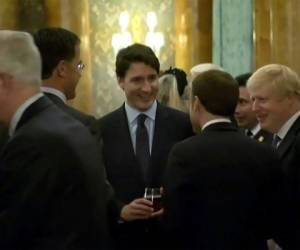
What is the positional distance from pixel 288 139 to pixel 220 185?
507 mm

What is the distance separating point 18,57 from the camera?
2.32 metres

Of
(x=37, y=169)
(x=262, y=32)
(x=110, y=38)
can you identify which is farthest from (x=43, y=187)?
(x=110, y=38)

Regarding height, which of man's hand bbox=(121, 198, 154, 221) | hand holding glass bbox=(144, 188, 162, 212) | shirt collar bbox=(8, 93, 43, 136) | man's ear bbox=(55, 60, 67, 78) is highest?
man's ear bbox=(55, 60, 67, 78)

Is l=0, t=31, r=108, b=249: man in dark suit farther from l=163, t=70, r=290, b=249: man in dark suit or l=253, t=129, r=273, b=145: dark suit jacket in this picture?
l=253, t=129, r=273, b=145: dark suit jacket

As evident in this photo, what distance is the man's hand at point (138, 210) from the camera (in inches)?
120

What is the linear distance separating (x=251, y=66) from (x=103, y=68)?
2.88 metres

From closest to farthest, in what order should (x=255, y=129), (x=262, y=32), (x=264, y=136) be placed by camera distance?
(x=264, y=136) < (x=255, y=129) < (x=262, y=32)

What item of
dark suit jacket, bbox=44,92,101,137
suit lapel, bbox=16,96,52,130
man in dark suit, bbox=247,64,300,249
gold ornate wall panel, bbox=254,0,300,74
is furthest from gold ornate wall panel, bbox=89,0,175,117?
suit lapel, bbox=16,96,52,130

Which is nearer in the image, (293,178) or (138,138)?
(293,178)

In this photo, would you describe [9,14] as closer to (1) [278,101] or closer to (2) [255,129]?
(2) [255,129]

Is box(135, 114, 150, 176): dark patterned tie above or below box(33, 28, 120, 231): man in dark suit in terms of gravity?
below

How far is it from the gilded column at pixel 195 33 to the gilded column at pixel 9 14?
7.00 ft

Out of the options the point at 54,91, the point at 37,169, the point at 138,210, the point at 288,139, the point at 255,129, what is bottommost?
the point at 138,210

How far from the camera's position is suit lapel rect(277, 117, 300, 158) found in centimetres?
305
